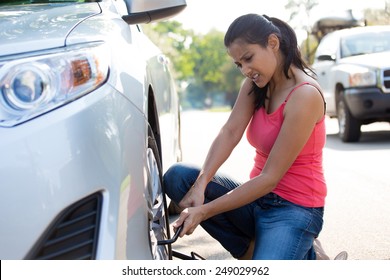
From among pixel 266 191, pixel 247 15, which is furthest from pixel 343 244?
pixel 247 15

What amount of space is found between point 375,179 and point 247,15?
4.30 meters

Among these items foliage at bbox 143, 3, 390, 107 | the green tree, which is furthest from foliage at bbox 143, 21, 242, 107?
the green tree

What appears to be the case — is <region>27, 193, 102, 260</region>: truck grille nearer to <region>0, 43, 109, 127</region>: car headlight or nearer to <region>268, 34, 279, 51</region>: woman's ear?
<region>0, 43, 109, 127</region>: car headlight

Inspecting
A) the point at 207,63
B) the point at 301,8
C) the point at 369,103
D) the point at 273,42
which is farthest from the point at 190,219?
the point at 207,63

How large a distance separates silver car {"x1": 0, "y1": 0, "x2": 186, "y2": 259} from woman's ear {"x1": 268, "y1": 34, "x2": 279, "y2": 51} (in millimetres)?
781

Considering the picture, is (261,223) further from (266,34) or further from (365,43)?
(365,43)

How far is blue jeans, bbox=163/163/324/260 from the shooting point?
301 cm

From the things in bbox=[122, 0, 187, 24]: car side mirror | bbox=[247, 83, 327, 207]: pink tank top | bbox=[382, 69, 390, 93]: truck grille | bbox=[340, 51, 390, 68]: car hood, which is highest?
bbox=[122, 0, 187, 24]: car side mirror

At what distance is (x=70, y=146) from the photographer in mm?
1982

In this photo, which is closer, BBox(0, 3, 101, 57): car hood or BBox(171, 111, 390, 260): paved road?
BBox(0, 3, 101, 57): car hood

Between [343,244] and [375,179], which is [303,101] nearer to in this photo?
[343,244]

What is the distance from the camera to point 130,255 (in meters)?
2.18

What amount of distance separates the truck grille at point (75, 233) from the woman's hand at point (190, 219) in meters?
0.75

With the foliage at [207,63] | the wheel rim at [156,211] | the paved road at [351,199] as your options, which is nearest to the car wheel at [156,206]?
the wheel rim at [156,211]
